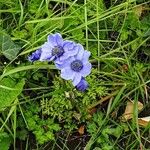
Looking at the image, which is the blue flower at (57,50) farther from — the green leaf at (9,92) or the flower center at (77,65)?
the green leaf at (9,92)

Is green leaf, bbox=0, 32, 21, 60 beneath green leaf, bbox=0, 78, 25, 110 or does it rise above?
above

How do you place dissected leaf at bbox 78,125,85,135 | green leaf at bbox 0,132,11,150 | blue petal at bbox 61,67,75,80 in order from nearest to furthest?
blue petal at bbox 61,67,75,80, green leaf at bbox 0,132,11,150, dissected leaf at bbox 78,125,85,135

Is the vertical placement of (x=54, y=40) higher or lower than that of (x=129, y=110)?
higher

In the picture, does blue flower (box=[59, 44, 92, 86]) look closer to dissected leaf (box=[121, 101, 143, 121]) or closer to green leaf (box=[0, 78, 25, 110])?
green leaf (box=[0, 78, 25, 110])

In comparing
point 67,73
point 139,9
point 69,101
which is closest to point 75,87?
point 69,101

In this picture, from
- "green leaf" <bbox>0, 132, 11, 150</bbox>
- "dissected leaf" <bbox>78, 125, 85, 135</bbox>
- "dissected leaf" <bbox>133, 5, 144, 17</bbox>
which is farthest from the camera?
"dissected leaf" <bbox>133, 5, 144, 17</bbox>

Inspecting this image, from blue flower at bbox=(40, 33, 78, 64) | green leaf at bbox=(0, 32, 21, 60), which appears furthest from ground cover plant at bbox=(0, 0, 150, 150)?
blue flower at bbox=(40, 33, 78, 64)

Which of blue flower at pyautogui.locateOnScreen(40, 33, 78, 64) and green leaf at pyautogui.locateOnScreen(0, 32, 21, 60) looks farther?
green leaf at pyautogui.locateOnScreen(0, 32, 21, 60)

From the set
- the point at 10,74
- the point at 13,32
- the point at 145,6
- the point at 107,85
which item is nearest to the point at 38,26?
the point at 13,32

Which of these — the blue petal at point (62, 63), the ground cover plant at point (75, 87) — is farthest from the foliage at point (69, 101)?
the blue petal at point (62, 63)

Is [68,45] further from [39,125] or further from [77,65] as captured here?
[39,125]
